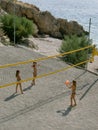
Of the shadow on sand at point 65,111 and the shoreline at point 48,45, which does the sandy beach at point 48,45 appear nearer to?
the shoreline at point 48,45

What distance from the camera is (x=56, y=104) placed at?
14234 mm

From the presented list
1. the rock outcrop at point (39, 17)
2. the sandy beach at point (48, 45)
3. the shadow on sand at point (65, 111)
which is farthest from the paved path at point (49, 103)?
the rock outcrop at point (39, 17)

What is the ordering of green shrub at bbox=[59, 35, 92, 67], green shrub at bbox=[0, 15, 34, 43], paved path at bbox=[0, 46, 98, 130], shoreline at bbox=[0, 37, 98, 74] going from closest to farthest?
paved path at bbox=[0, 46, 98, 130]
green shrub at bbox=[59, 35, 92, 67]
green shrub at bbox=[0, 15, 34, 43]
shoreline at bbox=[0, 37, 98, 74]

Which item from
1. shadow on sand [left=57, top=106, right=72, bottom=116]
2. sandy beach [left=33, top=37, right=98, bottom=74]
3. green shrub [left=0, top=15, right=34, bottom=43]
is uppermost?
green shrub [left=0, top=15, right=34, bottom=43]

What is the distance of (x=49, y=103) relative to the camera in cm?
1429

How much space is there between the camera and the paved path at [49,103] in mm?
12586

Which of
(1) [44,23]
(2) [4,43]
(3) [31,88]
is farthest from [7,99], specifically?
(1) [44,23]

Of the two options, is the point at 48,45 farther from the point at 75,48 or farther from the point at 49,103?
the point at 49,103

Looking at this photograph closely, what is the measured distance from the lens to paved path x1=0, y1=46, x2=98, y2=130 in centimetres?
1259

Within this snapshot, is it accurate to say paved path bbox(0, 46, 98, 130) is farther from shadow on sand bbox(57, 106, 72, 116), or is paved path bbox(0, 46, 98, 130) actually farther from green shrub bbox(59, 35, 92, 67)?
green shrub bbox(59, 35, 92, 67)

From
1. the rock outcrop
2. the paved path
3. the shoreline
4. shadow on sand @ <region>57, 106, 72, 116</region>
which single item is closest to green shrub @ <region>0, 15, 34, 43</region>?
the shoreline

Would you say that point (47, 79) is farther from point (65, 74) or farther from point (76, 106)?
point (76, 106)

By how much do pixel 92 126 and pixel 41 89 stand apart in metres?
3.64

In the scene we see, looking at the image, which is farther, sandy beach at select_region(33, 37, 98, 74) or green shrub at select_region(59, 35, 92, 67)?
sandy beach at select_region(33, 37, 98, 74)
